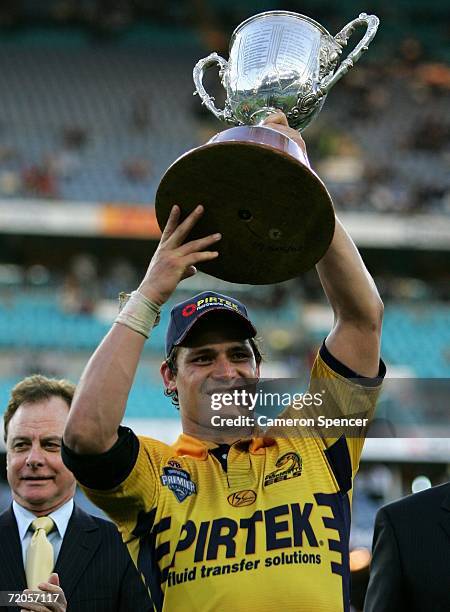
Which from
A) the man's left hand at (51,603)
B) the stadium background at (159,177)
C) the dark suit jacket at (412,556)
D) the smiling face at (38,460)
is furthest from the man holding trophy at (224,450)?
the stadium background at (159,177)

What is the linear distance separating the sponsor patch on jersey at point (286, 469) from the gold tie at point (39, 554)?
80 cm

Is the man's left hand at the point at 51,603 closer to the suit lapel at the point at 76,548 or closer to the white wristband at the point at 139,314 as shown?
the suit lapel at the point at 76,548

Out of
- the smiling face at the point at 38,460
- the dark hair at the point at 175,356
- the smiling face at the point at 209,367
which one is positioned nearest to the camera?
the smiling face at the point at 209,367

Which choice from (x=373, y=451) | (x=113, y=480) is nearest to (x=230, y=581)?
(x=113, y=480)

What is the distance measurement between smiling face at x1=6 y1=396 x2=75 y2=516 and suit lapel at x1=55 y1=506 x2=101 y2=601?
7cm

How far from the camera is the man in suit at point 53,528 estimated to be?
8.70 feet

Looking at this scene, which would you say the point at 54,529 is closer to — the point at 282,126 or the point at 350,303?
the point at 350,303

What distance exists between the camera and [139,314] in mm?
2010

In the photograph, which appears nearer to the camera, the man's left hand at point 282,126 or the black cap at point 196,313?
the man's left hand at point 282,126

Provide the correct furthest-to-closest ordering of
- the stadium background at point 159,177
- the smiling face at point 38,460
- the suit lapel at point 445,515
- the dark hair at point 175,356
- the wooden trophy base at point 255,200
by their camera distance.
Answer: the stadium background at point 159,177 < the smiling face at point 38,460 < the suit lapel at point 445,515 < the dark hair at point 175,356 < the wooden trophy base at point 255,200

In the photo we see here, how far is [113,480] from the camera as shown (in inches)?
80.0

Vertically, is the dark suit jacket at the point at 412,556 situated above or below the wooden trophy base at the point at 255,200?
below

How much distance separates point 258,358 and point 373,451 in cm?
1080

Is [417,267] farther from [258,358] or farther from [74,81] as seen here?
[258,358]
